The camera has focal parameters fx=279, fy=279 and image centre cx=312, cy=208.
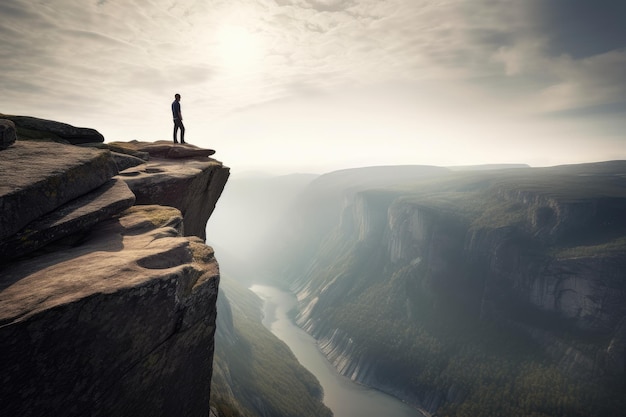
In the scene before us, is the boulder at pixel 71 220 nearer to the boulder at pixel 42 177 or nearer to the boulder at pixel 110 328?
the boulder at pixel 42 177

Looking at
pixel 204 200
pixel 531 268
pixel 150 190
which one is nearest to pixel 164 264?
pixel 150 190

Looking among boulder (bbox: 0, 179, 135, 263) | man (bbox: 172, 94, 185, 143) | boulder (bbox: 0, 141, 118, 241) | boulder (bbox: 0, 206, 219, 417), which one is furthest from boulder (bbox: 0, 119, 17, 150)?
man (bbox: 172, 94, 185, 143)

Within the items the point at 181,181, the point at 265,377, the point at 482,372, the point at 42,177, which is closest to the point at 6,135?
the point at 42,177

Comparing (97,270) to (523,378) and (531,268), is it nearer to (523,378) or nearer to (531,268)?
(523,378)

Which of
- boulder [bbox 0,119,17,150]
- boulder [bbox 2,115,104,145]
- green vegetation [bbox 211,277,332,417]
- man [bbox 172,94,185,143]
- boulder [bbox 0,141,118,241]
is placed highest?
man [bbox 172,94,185,143]

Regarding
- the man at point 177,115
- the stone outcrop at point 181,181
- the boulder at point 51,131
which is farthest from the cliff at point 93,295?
the man at point 177,115

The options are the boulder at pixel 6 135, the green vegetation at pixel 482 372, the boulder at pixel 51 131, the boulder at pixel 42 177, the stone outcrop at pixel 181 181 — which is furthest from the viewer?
the green vegetation at pixel 482 372

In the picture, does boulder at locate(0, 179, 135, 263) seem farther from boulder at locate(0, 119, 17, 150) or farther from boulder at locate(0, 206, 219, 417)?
boulder at locate(0, 119, 17, 150)
